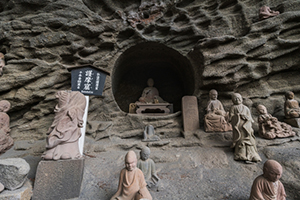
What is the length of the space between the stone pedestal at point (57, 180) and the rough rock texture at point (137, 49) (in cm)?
191

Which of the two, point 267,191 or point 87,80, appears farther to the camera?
point 87,80

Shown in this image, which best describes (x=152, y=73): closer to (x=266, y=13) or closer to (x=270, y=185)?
(x=266, y=13)

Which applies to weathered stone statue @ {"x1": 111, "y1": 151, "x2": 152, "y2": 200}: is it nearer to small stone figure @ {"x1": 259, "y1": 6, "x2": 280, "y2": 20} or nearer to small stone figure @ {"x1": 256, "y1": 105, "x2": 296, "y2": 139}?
small stone figure @ {"x1": 256, "y1": 105, "x2": 296, "y2": 139}

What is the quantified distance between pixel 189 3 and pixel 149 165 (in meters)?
7.90

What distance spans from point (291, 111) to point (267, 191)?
4041mm

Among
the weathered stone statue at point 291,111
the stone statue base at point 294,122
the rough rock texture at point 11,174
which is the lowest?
the rough rock texture at point 11,174

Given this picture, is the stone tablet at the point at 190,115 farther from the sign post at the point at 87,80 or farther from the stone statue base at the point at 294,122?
the sign post at the point at 87,80

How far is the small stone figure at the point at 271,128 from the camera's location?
435cm

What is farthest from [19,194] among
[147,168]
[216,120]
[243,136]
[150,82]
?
[150,82]

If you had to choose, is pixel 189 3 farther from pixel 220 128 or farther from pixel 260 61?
pixel 220 128

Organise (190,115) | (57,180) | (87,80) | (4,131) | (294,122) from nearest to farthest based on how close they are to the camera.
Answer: (57,180) < (87,80) < (294,122) < (4,131) < (190,115)

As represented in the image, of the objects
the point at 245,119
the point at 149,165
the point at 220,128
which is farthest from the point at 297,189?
the point at 149,165

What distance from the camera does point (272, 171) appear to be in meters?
2.15

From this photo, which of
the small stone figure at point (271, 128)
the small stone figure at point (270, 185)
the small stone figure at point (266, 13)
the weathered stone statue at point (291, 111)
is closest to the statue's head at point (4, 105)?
the small stone figure at point (270, 185)
